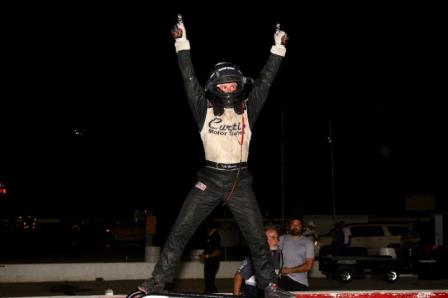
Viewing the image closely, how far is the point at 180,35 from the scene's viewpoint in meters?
5.49


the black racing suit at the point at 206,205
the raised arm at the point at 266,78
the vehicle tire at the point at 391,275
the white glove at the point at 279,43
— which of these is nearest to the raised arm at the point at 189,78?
the black racing suit at the point at 206,205

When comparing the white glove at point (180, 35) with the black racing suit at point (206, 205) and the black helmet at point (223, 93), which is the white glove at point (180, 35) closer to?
the black racing suit at point (206, 205)

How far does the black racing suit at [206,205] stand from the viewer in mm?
5398

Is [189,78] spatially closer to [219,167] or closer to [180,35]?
[180,35]

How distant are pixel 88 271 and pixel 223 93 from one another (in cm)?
1446

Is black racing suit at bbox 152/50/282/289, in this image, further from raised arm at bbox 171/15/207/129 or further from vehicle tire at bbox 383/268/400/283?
vehicle tire at bbox 383/268/400/283

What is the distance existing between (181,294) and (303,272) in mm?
4903

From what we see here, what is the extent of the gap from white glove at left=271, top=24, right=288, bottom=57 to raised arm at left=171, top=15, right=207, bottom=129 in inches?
28.7

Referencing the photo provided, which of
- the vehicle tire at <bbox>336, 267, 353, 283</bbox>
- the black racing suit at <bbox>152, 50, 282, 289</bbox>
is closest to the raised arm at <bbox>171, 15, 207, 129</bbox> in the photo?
the black racing suit at <bbox>152, 50, 282, 289</bbox>

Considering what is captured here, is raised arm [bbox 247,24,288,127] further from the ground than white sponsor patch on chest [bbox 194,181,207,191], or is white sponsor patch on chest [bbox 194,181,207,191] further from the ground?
raised arm [bbox 247,24,288,127]

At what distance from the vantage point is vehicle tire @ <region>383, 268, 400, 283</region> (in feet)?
65.7

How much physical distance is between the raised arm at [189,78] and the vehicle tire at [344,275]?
15.2m

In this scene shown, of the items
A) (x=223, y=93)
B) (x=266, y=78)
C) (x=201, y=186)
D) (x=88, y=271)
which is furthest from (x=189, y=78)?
(x=88, y=271)

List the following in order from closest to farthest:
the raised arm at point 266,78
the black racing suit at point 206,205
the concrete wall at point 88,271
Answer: the black racing suit at point 206,205 → the raised arm at point 266,78 → the concrete wall at point 88,271
